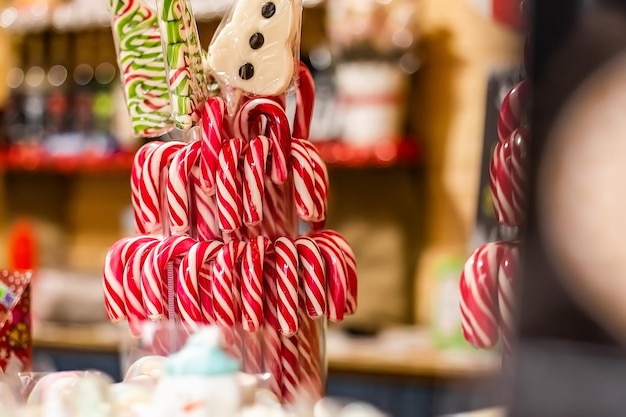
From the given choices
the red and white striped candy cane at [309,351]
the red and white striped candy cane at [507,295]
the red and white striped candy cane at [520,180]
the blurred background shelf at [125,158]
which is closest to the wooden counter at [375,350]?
the blurred background shelf at [125,158]

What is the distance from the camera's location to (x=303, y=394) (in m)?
0.58

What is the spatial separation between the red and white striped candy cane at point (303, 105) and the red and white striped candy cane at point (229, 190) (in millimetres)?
128

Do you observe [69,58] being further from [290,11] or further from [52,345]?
[290,11]

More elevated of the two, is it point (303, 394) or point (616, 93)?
point (616, 93)

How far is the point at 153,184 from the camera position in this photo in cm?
85

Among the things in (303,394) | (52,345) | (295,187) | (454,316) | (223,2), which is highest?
(223,2)

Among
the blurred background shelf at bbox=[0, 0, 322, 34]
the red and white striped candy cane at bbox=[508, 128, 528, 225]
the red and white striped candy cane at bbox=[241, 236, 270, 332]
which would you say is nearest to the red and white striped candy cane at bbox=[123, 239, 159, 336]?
the red and white striped candy cane at bbox=[241, 236, 270, 332]

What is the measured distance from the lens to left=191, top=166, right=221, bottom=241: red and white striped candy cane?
2.76ft

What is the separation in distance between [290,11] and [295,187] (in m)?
0.17

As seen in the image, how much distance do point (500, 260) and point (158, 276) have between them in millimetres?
359

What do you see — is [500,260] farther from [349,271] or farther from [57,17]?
[57,17]

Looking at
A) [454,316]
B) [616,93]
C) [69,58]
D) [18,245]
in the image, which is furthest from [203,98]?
[69,58]

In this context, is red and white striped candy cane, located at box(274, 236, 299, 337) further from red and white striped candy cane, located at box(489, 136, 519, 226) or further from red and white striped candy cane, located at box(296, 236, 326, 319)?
red and white striped candy cane, located at box(489, 136, 519, 226)

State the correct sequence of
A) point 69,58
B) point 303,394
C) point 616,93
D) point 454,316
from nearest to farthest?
point 616,93, point 303,394, point 454,316, point 69,58
